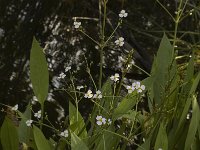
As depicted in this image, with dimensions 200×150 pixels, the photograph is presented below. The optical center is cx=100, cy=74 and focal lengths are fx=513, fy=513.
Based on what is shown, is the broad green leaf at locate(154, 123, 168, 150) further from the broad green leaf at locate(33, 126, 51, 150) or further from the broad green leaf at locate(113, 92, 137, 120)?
the broad green leaf at locate(33, 126, 51, 150)

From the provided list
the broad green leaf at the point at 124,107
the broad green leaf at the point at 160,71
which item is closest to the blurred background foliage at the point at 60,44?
the broad green leaf at the point at 160,71

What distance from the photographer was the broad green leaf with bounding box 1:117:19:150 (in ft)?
3.53

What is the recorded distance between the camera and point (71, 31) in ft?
5.08

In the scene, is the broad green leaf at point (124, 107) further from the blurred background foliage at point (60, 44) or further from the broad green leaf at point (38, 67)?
the blurred background foliage at point (60, 44)

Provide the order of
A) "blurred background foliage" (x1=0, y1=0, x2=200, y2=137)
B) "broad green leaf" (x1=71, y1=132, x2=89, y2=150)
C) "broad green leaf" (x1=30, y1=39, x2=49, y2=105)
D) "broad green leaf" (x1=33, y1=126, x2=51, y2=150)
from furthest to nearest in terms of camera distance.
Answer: "blurred background foliage" (x1=0, y1=0, x2=200, y2=137)
"broad green leaf" (x1=30, y1=39, x2=49, y2=105)
"broad green leaf" (x1=33, y1=126, x2=51, y2=150)
"broad green leaf" (x1=71, y1=132, x2=89, y2=150)

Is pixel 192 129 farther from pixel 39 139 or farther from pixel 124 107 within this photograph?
pixel 39 139

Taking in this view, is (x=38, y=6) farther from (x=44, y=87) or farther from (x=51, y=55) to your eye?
(x=44, y=87)

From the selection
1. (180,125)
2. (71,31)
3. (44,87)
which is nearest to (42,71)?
(44,87)

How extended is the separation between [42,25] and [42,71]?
0.44 metres

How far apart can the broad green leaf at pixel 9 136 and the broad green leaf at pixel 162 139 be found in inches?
11.7

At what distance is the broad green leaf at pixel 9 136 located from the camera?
1.08 meters

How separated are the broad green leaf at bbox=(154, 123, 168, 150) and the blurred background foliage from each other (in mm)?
410

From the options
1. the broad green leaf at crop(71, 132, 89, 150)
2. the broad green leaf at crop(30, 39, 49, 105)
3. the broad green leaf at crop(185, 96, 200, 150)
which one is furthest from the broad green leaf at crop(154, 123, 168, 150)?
the broad green leaf at crop(30, 39, 49, 105)

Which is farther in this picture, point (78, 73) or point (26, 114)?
point (78, 73)
